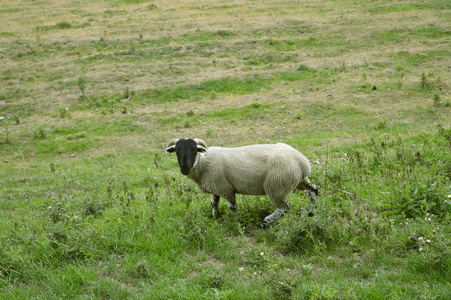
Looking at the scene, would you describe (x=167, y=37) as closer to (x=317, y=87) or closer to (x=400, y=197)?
(x=317, y=87)

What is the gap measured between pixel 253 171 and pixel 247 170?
4.8 inches

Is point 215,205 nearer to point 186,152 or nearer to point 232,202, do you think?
point 232,202

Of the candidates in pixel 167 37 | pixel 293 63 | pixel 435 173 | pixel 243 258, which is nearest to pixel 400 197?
pixel 435 173

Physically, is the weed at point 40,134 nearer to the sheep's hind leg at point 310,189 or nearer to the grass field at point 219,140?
the grass field at point 219,140

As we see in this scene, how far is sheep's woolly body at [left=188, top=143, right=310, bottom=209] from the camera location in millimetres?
7004

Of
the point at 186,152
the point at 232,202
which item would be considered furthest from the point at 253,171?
the point at 186,152

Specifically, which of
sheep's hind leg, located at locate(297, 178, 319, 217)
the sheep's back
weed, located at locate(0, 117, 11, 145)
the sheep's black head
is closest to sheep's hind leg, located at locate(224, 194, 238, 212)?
the sheep's back

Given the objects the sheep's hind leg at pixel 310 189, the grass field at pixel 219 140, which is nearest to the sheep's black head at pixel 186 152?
the grass field at pixel 219 140

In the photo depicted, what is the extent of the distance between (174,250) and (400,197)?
161 inches

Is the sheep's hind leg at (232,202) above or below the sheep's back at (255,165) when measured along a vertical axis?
below

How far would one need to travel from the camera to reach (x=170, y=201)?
8.26 m

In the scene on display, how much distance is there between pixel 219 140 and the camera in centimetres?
Result: 1521

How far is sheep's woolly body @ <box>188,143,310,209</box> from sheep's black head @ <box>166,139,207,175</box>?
35cm

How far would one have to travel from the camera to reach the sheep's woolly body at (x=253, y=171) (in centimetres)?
700
